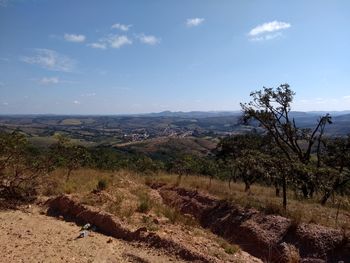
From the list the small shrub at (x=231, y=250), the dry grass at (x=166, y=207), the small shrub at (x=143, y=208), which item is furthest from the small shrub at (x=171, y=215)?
the small shrub at (x=231, y=250)

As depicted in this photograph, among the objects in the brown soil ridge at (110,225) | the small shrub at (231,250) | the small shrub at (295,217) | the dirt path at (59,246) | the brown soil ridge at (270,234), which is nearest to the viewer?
the dirt path at (59,246)

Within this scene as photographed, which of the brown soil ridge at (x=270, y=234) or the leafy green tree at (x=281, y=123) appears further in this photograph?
the leafy green tree at (x=281, y=123)

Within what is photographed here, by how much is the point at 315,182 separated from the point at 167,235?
7.87 m

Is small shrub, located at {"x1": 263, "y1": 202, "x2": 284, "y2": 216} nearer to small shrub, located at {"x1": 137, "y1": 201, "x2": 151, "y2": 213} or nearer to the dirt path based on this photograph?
small shrub, located at {"x1": 137, "y1": 201, "x2": 151, "y2": 213}

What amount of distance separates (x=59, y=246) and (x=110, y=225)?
152cm

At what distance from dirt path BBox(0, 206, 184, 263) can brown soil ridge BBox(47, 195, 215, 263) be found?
22 cm

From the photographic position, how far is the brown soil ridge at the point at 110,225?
7460mm

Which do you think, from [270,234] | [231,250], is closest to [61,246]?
[231,250]

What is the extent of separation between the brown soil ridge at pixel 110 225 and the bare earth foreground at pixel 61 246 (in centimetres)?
19

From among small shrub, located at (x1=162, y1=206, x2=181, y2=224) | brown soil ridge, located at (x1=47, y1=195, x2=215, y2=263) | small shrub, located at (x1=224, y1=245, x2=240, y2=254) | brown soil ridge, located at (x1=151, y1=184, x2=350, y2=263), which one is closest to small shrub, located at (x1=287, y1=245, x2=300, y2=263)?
brown soil ridge, located at (x1=151, y1=184, x2=350, y2=263)

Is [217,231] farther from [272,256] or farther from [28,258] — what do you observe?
[28,258]

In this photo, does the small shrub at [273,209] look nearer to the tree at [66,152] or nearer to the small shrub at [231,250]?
the small shrub at [231,250]

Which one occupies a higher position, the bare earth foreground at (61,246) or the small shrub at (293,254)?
the bare earth foreground at (61,246)

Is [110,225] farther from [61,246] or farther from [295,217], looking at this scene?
[295,217]
